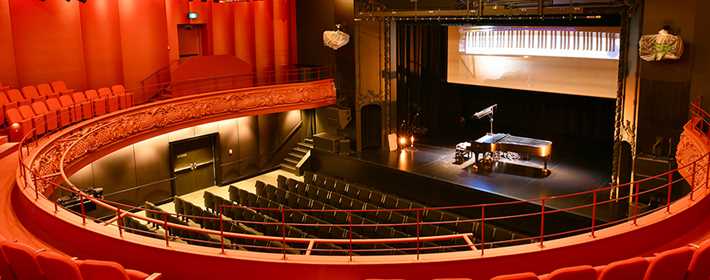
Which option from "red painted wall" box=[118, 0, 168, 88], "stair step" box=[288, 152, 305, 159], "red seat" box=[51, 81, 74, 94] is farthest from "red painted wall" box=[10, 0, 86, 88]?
"stair step" box=[288, 152, 305, 159]

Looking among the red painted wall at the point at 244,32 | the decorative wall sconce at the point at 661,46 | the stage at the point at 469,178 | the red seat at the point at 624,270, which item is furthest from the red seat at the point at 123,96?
the red seat at the point at 624,270

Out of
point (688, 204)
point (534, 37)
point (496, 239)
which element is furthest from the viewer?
point (534, 37)

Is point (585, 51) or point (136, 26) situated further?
point (136, 26)

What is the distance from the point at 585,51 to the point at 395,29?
630 centimetres

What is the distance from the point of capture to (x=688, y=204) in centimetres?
839

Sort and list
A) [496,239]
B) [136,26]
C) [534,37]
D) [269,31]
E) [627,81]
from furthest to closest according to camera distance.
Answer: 1. [269,31]
2. [136,26]
3. [534,37]
4. [627,81]
5. [496,239]

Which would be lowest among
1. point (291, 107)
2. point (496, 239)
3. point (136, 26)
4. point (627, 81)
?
point (496, 239)

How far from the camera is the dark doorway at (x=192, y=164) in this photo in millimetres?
19766

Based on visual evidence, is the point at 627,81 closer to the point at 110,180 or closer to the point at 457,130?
the point at 457,130

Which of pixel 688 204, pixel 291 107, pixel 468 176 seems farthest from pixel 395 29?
pixel 688 204

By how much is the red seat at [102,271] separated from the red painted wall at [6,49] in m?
11.1

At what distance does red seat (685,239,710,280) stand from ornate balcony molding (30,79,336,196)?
363 inches

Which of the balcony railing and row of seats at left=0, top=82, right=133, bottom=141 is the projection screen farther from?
row of seats at left=0, top=82, right=133, bottom=141

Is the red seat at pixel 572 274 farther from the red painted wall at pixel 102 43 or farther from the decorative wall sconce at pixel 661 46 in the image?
the red painted wall at pixel 102 43
